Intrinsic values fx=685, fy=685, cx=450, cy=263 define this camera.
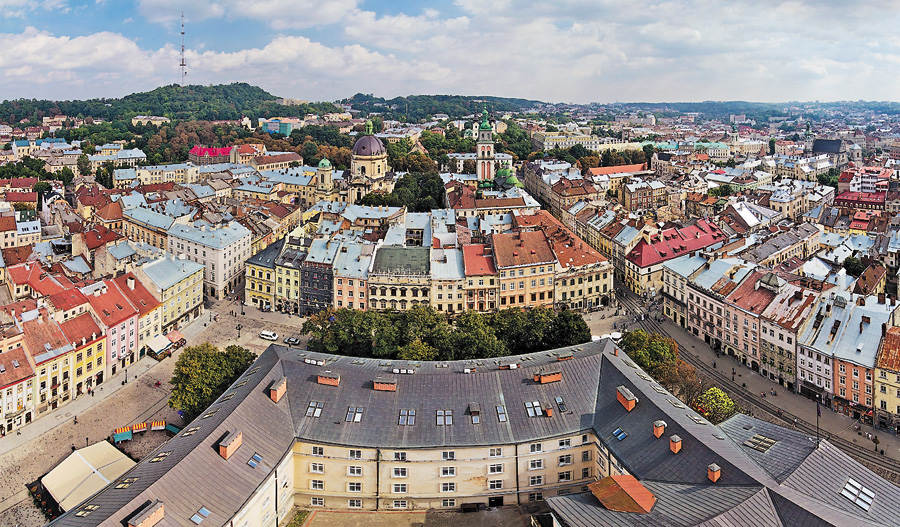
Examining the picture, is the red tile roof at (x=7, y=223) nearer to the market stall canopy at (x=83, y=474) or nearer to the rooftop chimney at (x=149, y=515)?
the market stall canopy at (x=83, y=474)

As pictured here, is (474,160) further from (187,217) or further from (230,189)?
(187,217)

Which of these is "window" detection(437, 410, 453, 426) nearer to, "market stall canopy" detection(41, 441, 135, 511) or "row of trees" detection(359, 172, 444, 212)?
"market stall canopy" detection(41, 441, 135, 511)

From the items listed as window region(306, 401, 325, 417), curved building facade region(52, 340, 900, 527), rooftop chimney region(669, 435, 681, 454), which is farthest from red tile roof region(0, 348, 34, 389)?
rooftop chimney region(669, 435, 681, 454)

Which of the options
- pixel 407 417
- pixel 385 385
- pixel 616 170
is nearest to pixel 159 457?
pixel 385 385

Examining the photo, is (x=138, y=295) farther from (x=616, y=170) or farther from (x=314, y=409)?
(x=616, y=170)

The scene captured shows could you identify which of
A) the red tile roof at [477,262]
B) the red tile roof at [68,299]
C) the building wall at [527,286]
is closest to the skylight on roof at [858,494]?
the building wall at [527,286]

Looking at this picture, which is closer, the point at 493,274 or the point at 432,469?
the point at 432,469

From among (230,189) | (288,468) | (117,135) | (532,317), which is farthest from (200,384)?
(117,135)
